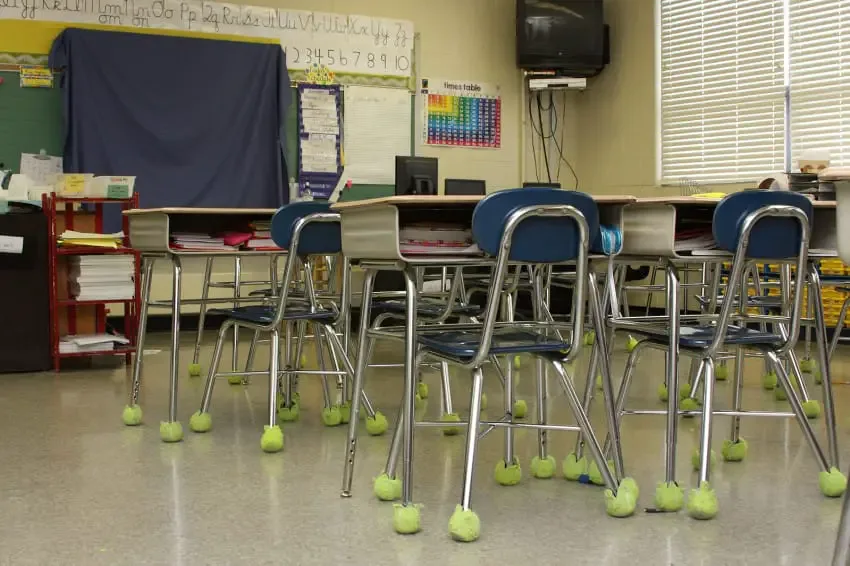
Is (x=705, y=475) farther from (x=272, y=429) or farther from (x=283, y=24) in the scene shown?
(x=283, y=24)

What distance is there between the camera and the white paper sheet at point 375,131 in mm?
7465

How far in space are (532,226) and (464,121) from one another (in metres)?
5.82

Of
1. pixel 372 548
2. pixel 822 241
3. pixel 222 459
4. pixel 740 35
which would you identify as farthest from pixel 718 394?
pixel 740 35

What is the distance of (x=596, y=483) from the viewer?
8.93ft

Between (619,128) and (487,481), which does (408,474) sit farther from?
(619,128)

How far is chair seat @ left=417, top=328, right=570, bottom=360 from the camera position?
2.24 m

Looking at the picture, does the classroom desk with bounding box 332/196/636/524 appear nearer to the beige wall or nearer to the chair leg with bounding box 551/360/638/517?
the chair leg with bounding box 551/360/638/517

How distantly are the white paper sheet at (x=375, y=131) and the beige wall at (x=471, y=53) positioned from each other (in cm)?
25

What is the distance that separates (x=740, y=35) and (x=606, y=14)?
137 cm

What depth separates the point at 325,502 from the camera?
2.56m

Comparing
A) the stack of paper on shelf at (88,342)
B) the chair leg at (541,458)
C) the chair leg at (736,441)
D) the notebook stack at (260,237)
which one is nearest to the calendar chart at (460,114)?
the stack of paper on shelf at (88,342)

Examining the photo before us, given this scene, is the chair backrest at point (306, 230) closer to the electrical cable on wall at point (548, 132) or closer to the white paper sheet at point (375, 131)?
the white paper sheet at point (375, 131)

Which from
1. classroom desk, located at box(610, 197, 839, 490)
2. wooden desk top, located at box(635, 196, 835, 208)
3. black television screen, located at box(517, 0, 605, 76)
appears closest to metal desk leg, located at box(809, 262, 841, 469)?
classroom desk, located at box(610, 197, 839, 490)

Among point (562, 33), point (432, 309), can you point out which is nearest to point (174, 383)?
point (432, 309)
